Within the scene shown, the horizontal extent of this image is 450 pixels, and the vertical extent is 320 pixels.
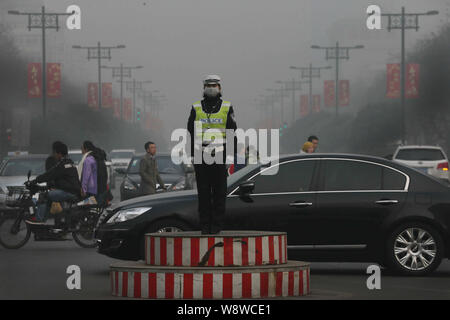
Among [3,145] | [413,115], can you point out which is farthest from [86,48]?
[413,115]

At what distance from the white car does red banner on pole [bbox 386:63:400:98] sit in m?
35.8

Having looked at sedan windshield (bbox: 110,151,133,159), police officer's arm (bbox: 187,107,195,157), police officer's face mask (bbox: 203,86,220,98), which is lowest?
sedan windshield (bbox: 110,151,133,159)

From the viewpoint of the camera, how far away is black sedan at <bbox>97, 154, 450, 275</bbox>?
14562 millimetres

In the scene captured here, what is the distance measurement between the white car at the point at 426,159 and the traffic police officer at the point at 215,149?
24.2m

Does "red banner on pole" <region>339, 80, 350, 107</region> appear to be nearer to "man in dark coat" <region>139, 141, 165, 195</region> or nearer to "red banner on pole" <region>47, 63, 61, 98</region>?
"red banner on pole" <region>47, 63, 61, 98</region>

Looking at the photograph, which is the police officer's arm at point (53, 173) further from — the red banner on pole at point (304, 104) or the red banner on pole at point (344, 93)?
the red banner on pole at point (304, 104)

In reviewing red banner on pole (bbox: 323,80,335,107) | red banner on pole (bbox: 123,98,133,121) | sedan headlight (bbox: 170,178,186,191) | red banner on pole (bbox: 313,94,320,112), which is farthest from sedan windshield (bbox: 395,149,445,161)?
red banner on pole (bbox: 123,98,133,121)

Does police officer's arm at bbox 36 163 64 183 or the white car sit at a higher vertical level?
police officer's arm at bbox 36 163 64 183

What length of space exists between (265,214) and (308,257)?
756 mm

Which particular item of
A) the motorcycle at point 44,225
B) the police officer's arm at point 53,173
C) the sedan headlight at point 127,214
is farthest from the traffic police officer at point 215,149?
the police officer's arm at point 53,173

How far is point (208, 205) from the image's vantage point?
12891 mm

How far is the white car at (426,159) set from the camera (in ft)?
119
